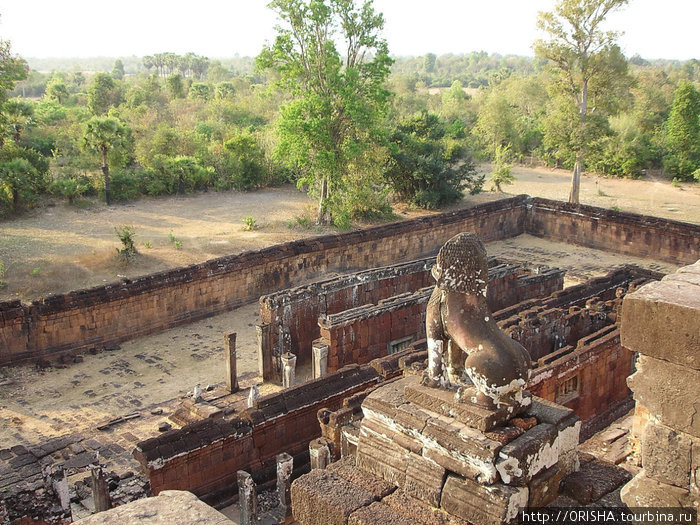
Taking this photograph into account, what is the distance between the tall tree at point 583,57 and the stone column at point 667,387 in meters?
19.7

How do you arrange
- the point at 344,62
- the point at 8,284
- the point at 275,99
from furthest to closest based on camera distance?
the point at 275,99
the point at 344,62
the point at 8,284

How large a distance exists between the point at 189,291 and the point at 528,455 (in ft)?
33.0

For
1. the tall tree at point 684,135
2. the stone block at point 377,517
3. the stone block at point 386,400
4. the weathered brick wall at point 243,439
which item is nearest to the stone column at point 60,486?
the weathered brick wall at point 243,439

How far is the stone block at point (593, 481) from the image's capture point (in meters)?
4.10

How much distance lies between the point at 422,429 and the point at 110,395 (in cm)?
732

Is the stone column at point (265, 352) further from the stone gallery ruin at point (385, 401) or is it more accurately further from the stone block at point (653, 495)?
the stone block at point (653, 495)

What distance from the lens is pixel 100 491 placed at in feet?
20.7

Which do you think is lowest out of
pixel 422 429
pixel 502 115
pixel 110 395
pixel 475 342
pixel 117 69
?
pixel 110 395

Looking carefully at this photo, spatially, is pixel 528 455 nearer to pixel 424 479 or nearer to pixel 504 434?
pixel 504 434

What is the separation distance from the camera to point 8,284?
14.5 metres

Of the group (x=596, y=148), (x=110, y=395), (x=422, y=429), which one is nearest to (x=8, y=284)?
(x=110, y=395)

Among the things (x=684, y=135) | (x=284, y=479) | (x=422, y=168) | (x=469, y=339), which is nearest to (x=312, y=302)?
(x=284, y=479)

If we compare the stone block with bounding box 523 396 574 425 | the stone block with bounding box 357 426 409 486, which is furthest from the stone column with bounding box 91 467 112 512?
the stone block with bounding box 523 396 574 425

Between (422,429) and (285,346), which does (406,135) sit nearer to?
(285,346)
